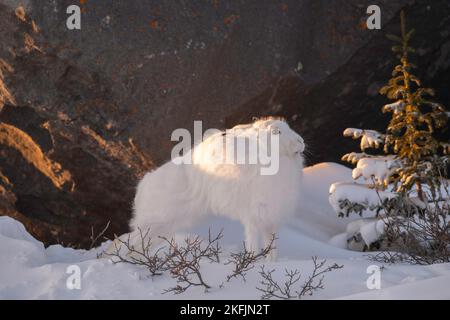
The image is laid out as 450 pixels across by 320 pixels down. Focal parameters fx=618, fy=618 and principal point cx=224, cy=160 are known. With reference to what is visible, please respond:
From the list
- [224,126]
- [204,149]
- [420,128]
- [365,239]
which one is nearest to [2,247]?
[204,149]

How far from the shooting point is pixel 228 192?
4777 mm

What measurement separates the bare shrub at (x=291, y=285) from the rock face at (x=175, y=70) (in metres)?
2.96

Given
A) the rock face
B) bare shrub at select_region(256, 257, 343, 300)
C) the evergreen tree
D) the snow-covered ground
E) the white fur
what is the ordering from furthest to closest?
the rock face, the evergreen tree, the white fur, bare shrub at select_region(256, 257, 343, 300), the snow-covered ground

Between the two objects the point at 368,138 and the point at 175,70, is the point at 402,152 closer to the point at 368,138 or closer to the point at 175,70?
the point at 368,138

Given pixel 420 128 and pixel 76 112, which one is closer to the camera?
pixel 76 112

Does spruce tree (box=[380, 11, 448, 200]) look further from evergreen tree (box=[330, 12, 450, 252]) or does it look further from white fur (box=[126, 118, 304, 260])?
white fur (box=[126, 118, 304, 260])

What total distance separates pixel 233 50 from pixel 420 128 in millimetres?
2649

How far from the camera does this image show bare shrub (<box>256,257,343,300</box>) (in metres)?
3.66

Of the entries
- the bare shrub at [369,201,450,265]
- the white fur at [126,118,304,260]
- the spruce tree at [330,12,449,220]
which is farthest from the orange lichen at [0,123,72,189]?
the bare shrub at [369,201,450,265]

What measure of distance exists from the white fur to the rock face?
1.51 meters

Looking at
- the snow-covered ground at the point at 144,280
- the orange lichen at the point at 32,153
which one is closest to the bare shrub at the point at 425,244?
the snow-covered ground at the point at 144,280

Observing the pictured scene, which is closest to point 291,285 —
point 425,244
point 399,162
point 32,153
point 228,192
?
point 228,192

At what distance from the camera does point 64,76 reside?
662cm

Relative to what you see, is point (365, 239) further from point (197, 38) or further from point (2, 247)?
point (2, 247)
